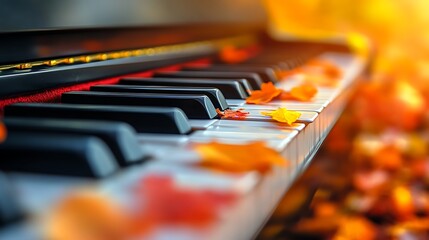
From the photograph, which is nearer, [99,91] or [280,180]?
[280,180]

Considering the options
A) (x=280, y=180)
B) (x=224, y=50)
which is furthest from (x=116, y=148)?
(x=224, y=50)

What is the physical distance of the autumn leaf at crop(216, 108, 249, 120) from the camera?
0.86 meters

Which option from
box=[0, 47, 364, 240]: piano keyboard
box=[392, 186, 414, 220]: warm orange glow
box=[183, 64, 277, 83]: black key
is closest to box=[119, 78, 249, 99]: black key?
box=[0, 47, 364, 240]: piano keyboard

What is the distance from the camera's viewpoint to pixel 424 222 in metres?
2.14

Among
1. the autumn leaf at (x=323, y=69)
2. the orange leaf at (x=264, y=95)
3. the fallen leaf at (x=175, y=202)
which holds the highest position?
the fallen leaf at (x=175, y=202)

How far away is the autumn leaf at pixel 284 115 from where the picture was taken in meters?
0.84

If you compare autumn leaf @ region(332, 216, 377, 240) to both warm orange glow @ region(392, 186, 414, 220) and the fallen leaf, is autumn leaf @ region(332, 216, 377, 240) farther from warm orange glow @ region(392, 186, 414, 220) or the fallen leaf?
the fallen leaf

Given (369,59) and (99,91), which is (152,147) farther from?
(369,59)

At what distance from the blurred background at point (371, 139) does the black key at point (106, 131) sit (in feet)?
1.77

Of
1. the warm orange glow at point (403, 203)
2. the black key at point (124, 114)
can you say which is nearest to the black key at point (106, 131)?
the black key at point (124, 114)

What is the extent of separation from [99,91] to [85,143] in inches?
18.3

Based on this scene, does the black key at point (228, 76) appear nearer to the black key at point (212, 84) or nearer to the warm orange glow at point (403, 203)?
the black key at point (212, 84)

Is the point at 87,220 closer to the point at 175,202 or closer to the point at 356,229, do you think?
the point at 175,202

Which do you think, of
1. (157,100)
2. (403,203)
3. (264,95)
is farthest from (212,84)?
(403,203)
